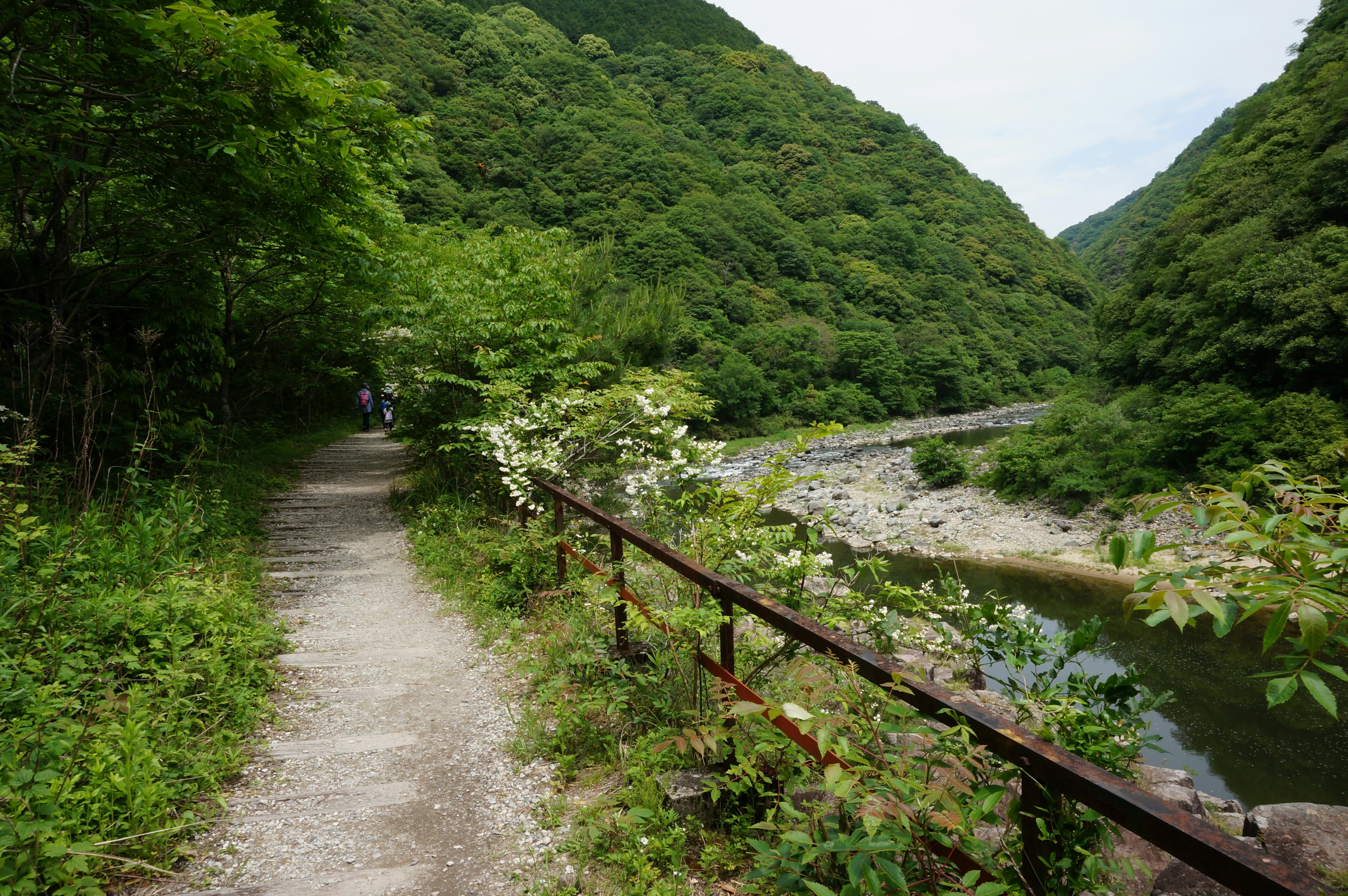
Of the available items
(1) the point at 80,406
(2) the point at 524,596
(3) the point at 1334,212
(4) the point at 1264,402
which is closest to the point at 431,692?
(2) the point at 524,596

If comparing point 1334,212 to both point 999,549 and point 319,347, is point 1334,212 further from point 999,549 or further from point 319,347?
point 319,347

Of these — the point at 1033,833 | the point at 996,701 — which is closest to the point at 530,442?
the point at 996,701

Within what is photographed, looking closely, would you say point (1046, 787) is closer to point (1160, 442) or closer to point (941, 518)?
point (941, 518)

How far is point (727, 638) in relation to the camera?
2557 mm

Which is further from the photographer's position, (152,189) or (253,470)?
(253,470)

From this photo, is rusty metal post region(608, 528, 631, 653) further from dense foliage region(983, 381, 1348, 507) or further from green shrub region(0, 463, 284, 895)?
dense foliage region(983, 381, 1348, 507)

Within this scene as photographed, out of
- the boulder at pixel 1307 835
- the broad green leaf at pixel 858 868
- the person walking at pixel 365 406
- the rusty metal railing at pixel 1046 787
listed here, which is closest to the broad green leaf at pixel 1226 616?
the rusty metal railing at pixel 1046 787

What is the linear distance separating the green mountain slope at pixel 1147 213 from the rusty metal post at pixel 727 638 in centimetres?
8318

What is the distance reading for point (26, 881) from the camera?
2.04 meters

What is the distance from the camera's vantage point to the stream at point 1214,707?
747cm

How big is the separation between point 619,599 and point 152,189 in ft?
20.6

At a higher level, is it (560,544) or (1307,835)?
(560,544)

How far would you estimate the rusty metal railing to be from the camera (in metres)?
0.98

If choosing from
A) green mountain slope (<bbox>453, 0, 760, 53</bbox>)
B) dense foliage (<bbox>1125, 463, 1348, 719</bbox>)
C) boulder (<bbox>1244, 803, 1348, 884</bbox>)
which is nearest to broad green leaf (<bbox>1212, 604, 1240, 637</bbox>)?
dense foliage (<bbox>1125, 463, 1348, 719</bbox>)
